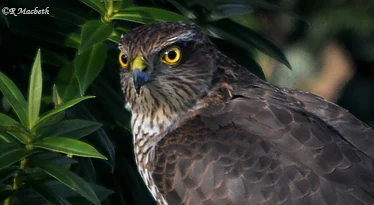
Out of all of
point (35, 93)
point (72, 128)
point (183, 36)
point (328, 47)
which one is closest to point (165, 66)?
point (183, 36)

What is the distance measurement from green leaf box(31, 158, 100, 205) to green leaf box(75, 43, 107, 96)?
1.54 ft

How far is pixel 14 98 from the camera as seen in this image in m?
4.47

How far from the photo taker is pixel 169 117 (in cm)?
528

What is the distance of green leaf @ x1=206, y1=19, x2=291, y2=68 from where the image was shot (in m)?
5.63

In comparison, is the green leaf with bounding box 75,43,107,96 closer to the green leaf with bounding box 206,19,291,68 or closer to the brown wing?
the brown wing

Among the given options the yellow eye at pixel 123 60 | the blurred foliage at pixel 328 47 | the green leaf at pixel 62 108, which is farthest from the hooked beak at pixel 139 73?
the blurred foliage at pixel 328 47

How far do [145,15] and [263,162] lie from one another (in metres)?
1.06

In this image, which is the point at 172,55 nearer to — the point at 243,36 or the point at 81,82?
the point at 81,82

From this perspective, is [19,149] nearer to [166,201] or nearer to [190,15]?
[166,201]

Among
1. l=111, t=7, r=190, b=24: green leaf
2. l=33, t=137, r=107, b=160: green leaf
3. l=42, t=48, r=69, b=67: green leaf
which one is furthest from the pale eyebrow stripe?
l=33, t=137, r=107, b=160: green leaf

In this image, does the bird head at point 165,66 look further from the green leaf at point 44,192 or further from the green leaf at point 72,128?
the green leaf at point 44,192

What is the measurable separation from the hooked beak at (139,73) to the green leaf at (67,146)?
2.08 feet

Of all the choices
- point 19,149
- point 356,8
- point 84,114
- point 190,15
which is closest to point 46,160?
point 19,149

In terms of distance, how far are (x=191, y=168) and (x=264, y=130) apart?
0.44 m
